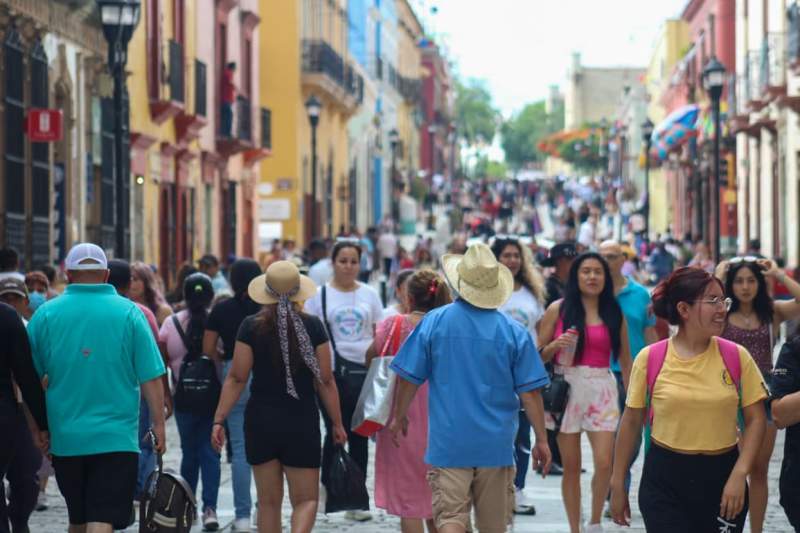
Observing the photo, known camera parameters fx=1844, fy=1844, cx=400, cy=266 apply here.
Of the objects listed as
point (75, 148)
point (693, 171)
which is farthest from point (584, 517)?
point (693, 171)

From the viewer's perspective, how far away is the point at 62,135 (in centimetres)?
2320

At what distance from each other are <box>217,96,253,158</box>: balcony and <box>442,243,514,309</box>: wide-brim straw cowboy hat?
94.8 feet

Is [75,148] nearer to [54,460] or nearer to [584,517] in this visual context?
[584,517]

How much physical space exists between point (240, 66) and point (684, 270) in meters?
33.7

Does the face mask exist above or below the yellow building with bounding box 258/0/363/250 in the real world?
below

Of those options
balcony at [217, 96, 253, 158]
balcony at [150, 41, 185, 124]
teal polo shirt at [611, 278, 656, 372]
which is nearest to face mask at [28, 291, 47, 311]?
teal polo shirt at [611, 278, 656, 372]

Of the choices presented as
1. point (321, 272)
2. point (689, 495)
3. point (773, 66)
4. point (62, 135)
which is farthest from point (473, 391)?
point (773, 66)

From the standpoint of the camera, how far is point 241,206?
41469 mm

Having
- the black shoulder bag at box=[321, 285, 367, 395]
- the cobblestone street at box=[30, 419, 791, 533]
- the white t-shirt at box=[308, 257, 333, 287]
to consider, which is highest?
the white t-shirt at box=[308, 257, 333, 287]

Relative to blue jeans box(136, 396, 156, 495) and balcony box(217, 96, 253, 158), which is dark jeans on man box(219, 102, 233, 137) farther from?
blue jeans box(136, 396, 156, 495)

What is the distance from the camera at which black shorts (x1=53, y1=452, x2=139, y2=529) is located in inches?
327

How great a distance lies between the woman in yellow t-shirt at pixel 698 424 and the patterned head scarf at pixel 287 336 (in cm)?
256

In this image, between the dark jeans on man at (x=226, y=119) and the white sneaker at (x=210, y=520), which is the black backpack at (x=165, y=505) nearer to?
the white sneaker at (x=210, y=520)

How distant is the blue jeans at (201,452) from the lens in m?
11.4
